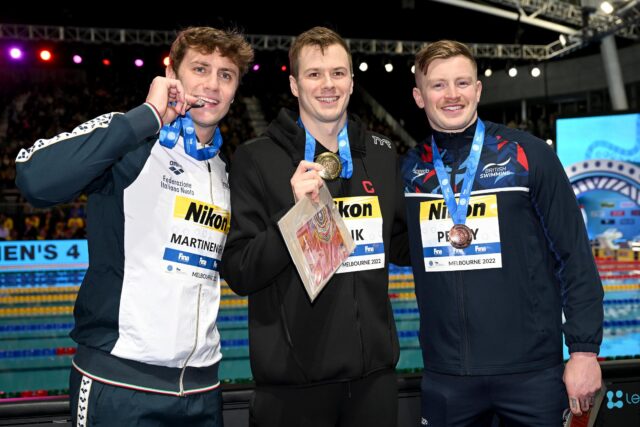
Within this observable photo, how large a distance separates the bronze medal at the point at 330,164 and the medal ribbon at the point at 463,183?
0.52 m

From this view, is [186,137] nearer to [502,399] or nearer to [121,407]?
[121,407]

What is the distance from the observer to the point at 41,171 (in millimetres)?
1892

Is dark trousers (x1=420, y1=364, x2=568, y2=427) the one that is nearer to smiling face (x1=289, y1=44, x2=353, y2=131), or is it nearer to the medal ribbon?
the medal ribbon

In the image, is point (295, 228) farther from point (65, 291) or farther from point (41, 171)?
point (65, 291)

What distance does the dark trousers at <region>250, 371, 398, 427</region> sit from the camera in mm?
2131

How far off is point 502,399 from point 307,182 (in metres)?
1.16

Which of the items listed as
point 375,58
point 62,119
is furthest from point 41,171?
point 62,119

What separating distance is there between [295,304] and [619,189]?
5.75 metres

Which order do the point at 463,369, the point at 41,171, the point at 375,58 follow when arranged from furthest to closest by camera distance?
the point at 375,58, the point at 463,369, the point at 41,171

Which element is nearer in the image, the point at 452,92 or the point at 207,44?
the point at 207,44

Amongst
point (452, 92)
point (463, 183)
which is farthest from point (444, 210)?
point (452, 92)

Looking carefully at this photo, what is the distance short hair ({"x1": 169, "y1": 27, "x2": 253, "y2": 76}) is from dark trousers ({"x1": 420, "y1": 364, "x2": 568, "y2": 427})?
1.55 m

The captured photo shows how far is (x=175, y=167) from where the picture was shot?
2260 mm

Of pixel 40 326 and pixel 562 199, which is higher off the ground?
pixel 562 199
